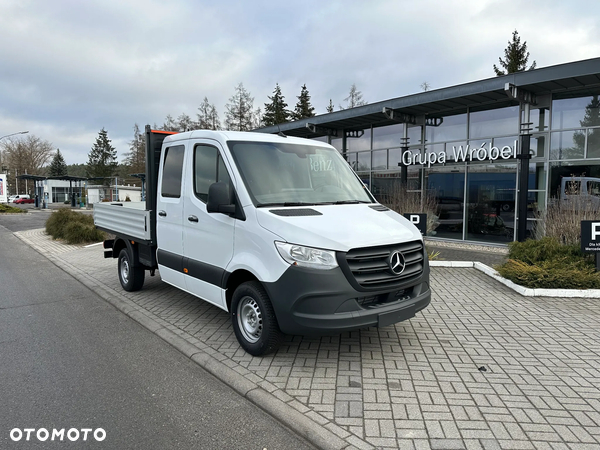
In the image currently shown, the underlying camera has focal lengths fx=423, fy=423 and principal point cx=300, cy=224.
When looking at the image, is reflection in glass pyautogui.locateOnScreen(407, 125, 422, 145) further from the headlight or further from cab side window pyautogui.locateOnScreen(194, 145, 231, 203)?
the headlight

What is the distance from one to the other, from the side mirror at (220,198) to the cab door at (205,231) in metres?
0.15

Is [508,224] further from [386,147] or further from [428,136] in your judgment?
[386,147]

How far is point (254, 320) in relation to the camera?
442 centimetres

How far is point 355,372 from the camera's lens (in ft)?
13.5

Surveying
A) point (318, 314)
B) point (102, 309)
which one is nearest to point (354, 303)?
point (318, 314)

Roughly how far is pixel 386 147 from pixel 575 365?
563 inches

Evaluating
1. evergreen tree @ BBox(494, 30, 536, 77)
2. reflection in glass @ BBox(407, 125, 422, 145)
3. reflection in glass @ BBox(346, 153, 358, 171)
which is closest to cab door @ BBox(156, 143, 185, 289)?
reflection in glass @ BBox(407, 125, 422, 145)

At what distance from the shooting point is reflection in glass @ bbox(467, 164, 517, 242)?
13.4 meters

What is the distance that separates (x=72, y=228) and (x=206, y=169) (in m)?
11.6

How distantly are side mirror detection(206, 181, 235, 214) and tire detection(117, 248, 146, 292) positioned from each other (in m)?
3.38

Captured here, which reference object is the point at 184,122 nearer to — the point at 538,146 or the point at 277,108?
the point at 277,108

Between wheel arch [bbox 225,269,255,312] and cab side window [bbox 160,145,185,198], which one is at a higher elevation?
cab side window [bbox 160,145,185,198]

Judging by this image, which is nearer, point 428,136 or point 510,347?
point 510,347

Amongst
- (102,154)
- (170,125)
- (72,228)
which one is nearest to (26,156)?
(102,154)
